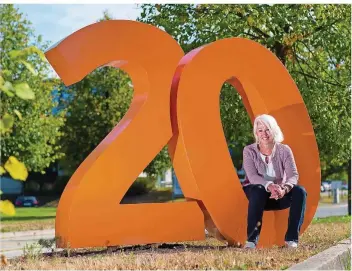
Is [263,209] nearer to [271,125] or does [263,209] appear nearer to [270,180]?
[270,180]

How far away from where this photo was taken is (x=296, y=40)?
1602cm

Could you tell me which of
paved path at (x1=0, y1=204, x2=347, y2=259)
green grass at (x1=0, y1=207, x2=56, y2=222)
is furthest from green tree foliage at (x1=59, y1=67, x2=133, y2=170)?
paved path at (x1=0, y1=204, x2=347, y2=259)

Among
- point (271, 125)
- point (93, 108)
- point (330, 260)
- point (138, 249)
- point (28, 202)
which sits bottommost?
point (28, 202)

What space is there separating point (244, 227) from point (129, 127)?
6.39 feet

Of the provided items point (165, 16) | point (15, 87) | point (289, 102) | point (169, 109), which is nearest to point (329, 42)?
point (165, 16)

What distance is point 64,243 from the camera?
26.7 feet

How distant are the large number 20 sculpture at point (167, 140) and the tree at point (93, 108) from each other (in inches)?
1172

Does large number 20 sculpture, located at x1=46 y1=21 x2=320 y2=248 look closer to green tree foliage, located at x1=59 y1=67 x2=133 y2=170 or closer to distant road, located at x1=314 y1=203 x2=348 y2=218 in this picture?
distant road, located at x1=314 y1=203 x2=348 y2=218

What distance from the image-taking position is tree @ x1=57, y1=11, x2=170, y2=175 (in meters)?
40.0

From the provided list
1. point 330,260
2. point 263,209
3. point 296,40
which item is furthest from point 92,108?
point 330,260

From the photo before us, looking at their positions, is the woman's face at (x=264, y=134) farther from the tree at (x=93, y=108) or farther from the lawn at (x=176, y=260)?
the tree at (x=93, y=108)

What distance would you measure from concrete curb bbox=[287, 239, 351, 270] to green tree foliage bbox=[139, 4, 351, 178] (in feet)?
25.9

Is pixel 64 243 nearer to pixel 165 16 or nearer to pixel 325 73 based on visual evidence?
pixel 165 16

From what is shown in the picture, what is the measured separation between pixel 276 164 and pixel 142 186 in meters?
38.1
